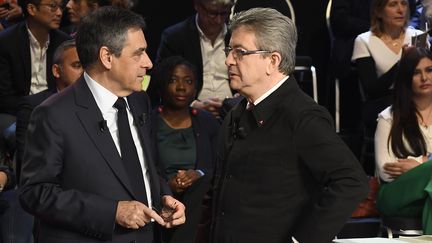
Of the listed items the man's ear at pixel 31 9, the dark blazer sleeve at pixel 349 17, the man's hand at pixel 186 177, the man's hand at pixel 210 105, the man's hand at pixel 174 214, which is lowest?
the man's hand at pixel 186 177

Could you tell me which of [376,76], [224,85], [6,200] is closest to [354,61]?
[376,76]

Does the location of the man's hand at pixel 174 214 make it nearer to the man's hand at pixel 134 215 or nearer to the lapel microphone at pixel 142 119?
the man's hand at pixel 134 215

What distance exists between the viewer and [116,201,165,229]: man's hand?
10.7ft

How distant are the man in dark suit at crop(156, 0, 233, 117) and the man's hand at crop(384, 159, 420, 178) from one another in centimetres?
145

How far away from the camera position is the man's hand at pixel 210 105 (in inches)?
233

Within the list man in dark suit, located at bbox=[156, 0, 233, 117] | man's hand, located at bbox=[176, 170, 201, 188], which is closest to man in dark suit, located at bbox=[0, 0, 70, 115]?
man in dark suit, located at bbox=[156, 0, 233, 117]

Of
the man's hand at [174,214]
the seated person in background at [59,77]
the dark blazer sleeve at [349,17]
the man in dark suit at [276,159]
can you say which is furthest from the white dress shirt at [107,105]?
the dark blazer sleeve at [349,17]

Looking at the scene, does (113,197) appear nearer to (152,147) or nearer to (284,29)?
(152,147)

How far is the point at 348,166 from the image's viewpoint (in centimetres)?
304

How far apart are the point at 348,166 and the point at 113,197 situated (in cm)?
91

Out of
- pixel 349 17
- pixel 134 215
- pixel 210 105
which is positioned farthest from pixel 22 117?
pixel 349 17

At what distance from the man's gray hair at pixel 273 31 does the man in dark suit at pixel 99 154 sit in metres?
0.49

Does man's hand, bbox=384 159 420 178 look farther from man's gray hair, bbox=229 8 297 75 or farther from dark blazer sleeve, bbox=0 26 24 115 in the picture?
dark blazer sleeve, bbox=0 26 24 115

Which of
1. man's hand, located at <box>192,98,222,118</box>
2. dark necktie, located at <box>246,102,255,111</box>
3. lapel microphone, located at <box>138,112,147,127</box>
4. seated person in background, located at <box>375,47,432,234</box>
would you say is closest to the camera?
dark necktie, located at <box>246,102,255,111</box>
